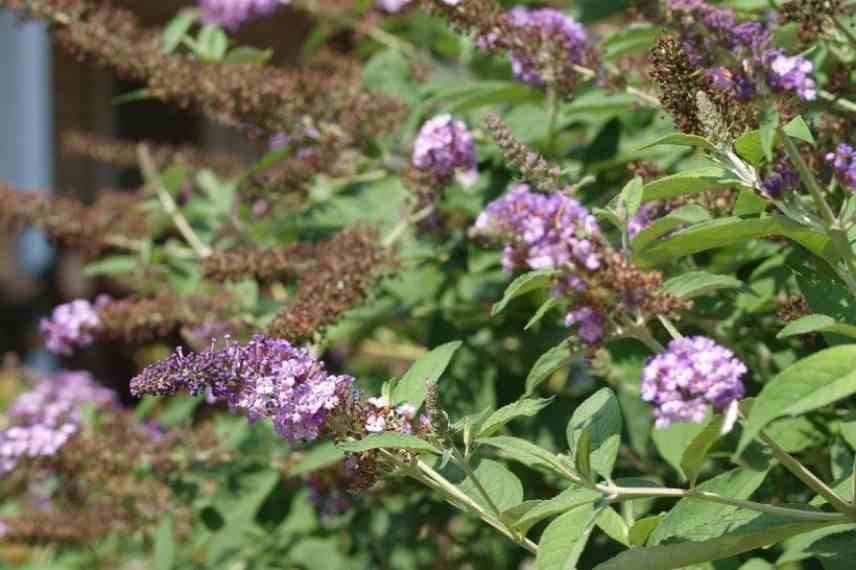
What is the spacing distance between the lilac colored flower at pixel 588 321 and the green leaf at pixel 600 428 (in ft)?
0.50

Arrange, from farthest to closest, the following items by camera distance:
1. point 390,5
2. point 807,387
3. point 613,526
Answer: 1. point 390,5
2. point 613,526
3. point 807,387

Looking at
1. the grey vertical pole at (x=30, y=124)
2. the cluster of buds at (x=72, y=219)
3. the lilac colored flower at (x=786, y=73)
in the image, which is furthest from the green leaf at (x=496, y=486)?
the grey vertical pole at (x=30, y=124)

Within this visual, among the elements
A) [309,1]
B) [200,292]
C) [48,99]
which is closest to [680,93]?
[200,292]

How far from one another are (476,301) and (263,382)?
149 centimetres

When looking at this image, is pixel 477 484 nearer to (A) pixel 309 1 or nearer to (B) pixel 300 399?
(B) pixel 300 399

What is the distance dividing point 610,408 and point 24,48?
985 cm

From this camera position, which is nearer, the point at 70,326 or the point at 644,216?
the point at 644,216

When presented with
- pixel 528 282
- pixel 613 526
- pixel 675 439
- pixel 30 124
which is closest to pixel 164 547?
pixel 675 439

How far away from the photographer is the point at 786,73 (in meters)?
1.84

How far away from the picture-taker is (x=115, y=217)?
355 cm

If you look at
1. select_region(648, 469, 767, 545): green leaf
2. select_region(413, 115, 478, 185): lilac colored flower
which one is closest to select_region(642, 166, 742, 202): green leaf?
select_region(648, 469, 767, 545): green leaf

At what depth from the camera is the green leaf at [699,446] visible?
1508 mm

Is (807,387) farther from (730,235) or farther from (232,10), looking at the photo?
(232,10)

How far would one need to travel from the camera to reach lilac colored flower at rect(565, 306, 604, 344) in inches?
60.0
